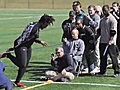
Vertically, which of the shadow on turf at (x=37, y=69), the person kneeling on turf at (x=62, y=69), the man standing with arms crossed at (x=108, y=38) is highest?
the man standing with arms crossed at (x=108, y=38)

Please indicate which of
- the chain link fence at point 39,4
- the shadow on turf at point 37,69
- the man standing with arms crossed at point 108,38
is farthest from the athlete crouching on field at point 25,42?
the chain link fence at point 39,4

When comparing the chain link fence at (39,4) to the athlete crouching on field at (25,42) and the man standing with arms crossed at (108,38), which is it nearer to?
the man standing with arms crossed at (108,38)

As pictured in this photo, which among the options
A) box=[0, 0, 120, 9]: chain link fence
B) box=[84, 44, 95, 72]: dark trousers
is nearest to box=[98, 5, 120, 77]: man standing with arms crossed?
box=[84, 44, 95, 72]: dark trousers

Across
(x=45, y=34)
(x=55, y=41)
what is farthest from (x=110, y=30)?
(x=45, y=34)

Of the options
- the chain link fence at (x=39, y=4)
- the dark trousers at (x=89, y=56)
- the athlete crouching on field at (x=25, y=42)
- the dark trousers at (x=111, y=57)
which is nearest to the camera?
the athlete crouching on field at (x=25, y=42)

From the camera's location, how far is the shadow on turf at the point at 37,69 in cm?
1254

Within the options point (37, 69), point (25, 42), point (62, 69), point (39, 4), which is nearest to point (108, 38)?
point (62, 69)

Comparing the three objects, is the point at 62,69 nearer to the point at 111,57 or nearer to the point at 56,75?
the point at 56,75

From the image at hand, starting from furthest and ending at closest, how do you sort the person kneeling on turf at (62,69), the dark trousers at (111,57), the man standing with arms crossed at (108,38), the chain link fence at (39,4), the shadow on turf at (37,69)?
1. the chain link fence at (39,4)
2. the shadow on turf at (37,69)
3. the dark trousers at (111,57)
4. the man standing with arms crossed at (108,38)
5. the person kneeling on turf at (62,69)

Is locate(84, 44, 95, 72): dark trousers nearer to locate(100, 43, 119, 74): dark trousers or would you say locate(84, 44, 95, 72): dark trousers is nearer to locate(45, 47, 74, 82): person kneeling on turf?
locate(100, 43, 119, 74): dark trousers

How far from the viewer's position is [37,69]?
1391 cm

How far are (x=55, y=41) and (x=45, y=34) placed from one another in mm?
3537

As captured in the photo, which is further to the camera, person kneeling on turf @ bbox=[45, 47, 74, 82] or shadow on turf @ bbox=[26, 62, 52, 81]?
shadow on turf @ bbox=[26, 62, 52, 81]

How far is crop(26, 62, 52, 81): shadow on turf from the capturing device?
12541mm
